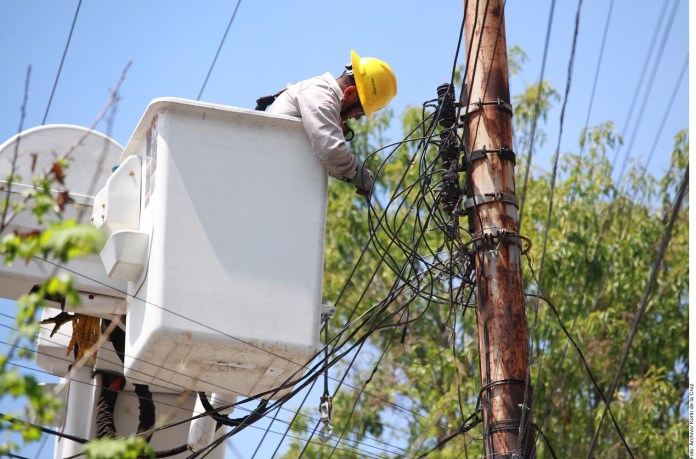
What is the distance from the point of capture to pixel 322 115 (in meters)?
7.35

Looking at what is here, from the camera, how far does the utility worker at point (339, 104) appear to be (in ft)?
23.9

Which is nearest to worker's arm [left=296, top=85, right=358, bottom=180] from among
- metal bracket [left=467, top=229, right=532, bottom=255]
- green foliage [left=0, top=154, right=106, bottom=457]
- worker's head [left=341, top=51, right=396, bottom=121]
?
worker's head [left=341, top=51, right=396, bottom=121]

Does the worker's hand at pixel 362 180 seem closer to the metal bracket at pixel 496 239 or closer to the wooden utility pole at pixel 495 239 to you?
the wooden utility pole at pixel 495 239

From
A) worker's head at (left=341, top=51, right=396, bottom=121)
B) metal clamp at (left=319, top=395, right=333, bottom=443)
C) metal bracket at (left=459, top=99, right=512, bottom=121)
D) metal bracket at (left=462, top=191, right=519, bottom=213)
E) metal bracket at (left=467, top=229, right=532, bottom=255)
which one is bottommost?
metal clamp at (left=319, top=395, right=333, bottom=443)

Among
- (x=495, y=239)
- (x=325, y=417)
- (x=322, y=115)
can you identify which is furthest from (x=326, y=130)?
(x=325, y=417)

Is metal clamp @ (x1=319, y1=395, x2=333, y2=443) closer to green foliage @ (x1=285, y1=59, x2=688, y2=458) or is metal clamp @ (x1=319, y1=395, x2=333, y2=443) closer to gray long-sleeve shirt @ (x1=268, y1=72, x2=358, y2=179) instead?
gray long-sleeve shirt @ (x1=268, y1=72, x2=358, y2=179)

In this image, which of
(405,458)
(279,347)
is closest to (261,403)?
(279,347)

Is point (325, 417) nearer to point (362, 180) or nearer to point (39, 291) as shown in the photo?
point (362, 180)

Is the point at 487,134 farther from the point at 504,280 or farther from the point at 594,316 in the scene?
the point at 594,316

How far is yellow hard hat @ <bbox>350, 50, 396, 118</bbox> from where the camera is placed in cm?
810

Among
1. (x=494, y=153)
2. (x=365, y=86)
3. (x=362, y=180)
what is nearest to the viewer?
(x=494, y=153)

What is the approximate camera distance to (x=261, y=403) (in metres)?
7.40

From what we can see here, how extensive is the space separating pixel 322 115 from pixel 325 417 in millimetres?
1636

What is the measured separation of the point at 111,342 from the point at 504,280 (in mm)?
2683
